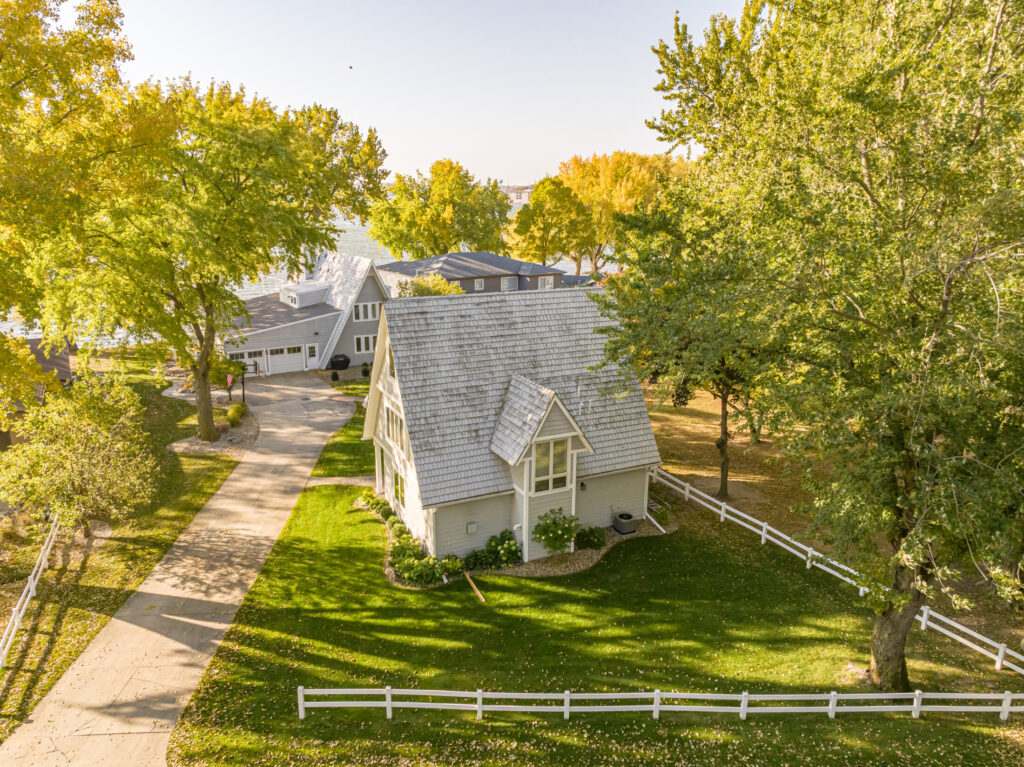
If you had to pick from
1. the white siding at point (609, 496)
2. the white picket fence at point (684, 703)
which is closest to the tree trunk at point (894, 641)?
the white picket fence at point (684, 703)

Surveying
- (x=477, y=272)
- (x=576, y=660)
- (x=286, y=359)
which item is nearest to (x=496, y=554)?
(x=576, y=660)

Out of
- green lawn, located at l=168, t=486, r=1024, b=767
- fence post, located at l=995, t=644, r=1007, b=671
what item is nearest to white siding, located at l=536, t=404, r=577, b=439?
green lawn, located at l=168, t=486, r=1024, b=767

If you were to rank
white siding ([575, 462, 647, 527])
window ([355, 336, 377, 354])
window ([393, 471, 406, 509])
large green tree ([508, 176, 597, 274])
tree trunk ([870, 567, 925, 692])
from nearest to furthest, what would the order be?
1. tree trunk ([870, 567, 925, 692])
2. white siding ([575, 462, 647, 527])
3. window ([393, 471, 406, 509])
4. window ([355, 336, 377, 354])
5. large green tree ([508, 176, 597, 274])

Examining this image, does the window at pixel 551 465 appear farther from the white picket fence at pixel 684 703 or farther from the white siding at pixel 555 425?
the white picket fence at pixel 684 703

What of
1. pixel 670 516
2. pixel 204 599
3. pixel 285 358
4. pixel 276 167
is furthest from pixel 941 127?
pixel 285 358

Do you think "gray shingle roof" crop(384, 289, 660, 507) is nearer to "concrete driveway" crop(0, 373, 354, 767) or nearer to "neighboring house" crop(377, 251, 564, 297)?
"concrete driveway" crop(0, 373, 354, 767)

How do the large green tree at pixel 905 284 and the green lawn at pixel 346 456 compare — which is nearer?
the large green tree at pixel 905 284

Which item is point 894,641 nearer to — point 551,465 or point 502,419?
point 551,465
